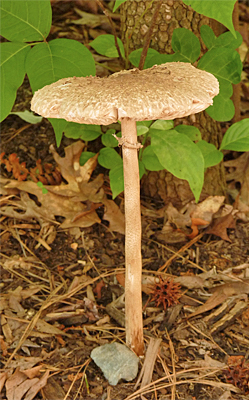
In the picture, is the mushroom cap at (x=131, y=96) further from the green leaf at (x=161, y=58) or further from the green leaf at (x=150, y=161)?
the green leaf at (x=150, y=161)

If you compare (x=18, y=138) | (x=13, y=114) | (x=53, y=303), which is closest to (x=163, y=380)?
(x=53, y=303)

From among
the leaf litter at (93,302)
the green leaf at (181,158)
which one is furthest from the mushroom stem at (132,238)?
the green leaf at (181,158)

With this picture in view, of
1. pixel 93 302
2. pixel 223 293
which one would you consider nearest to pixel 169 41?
pixel 223 293

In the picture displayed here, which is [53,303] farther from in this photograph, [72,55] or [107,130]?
[72,55]

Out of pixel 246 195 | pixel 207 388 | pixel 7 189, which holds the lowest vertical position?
pixel 207 388

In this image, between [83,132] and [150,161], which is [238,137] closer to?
[150,161]

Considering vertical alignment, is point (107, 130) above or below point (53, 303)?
above
